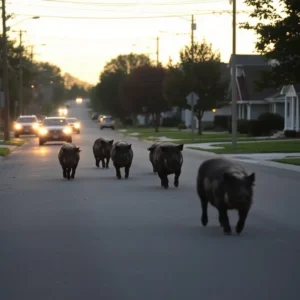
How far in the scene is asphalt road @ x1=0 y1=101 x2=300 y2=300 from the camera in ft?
31.6

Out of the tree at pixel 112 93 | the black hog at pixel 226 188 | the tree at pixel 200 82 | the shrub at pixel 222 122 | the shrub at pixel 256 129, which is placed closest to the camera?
the black hog at pixel 226 188

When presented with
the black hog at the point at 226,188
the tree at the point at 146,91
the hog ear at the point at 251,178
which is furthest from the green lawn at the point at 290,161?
the tree at the point at 146,91

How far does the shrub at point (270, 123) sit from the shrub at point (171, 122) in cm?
4797

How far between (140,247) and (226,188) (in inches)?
58.9

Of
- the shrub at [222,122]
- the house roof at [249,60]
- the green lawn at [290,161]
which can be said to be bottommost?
the shrub at [222,122]

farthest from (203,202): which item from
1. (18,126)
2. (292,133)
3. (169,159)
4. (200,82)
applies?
(18,126)

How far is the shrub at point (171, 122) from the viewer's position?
119 meters

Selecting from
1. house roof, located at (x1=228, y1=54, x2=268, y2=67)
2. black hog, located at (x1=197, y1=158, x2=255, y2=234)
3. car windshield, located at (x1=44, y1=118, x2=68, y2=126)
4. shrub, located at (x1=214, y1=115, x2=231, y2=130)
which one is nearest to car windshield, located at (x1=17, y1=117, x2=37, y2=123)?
car windshield, located at (x1=44, y1=118, x2=68, y2=126)

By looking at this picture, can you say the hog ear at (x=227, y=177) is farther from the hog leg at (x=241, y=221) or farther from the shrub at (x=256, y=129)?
the shrub at (x=256, y=129)

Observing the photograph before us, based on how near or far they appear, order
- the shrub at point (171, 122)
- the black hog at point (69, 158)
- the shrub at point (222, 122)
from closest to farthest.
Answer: the black hog at point (69, 158), the shrub at point (222, 122), the shrub at point (171, 122)

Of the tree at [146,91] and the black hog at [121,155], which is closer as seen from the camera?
the black hog at [121,155]

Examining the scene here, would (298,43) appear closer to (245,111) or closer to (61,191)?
(61,191)

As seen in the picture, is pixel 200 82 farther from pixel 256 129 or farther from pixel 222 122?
pixel 222 122

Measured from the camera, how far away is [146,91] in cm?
10488
